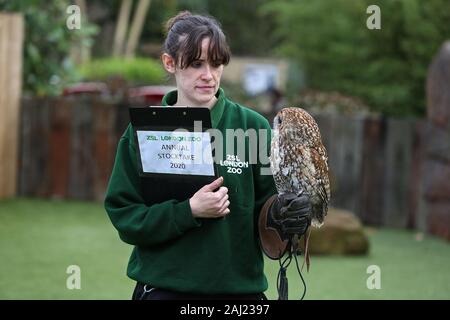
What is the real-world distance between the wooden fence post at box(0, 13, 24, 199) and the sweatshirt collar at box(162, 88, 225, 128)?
7625mm

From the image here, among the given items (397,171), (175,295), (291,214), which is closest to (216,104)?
(291,214)

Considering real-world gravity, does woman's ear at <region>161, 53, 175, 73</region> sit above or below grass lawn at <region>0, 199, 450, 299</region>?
above

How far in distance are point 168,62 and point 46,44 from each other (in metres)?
9.72

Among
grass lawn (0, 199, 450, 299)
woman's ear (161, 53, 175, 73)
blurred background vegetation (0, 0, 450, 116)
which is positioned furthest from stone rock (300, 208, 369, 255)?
woman's ear (161, 53, 175, 73)

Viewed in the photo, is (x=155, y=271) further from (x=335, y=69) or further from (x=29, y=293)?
(x=335, y=69)

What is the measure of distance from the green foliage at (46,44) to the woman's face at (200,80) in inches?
361

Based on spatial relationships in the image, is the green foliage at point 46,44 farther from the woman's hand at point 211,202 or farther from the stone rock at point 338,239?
the woman's hand at point 211,202

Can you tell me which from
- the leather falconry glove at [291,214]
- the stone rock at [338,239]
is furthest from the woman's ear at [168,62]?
the stone rock at [338,239]

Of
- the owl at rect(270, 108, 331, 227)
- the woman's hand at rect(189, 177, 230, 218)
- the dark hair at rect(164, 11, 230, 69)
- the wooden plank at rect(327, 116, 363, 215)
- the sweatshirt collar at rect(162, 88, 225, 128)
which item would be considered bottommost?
the wooden plank at rect(327, 116, 363, 215)

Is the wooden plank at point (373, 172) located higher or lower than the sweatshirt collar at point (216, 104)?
lower

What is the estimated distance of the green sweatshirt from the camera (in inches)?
112

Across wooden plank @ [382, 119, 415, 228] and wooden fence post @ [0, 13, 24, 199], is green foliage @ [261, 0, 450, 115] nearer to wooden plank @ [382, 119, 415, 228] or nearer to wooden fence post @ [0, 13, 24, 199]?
wooden plank @ [382, 119, 415, 228]

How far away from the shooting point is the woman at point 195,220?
2.85 meters
